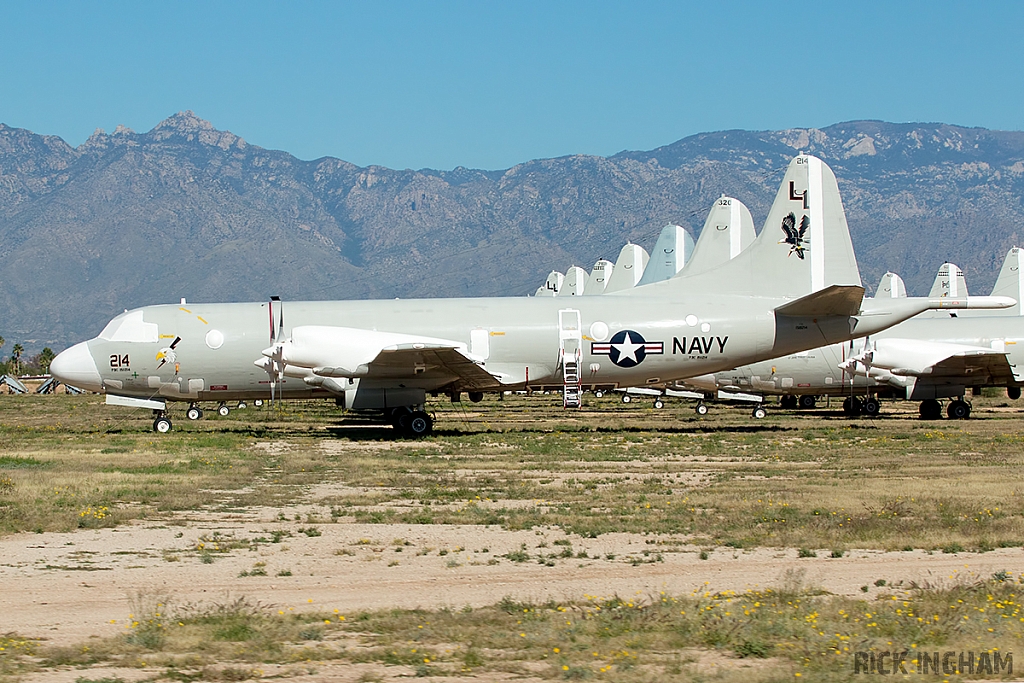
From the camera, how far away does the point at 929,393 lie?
44.1 metres

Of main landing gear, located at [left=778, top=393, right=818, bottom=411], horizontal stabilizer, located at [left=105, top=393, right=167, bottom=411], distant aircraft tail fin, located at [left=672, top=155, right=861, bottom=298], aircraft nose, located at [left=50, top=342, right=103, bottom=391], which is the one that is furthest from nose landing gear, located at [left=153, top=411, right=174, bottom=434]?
main landing gear, located at [left=778, top=393, right=818, bottom=411]

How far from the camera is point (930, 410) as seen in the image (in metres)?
44.5

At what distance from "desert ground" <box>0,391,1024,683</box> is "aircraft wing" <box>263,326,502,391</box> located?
4005 mm

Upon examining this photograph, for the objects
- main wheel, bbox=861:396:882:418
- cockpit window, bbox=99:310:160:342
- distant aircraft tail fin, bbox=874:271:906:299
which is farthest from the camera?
distant aircraft tail fin, bbox=874:271:906:299

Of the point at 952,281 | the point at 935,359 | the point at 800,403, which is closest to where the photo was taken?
the point at 935,359

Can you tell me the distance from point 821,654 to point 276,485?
14.0 metres

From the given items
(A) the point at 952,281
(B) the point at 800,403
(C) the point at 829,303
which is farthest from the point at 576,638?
(A) the point at 952,281

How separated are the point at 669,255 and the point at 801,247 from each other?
17011 mm

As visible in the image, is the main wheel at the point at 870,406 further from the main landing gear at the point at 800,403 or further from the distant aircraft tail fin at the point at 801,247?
the distant aircraft tail fin at the point at 801,247

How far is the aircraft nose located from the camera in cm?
3353

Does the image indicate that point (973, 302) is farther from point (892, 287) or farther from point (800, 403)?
point (892, 287)

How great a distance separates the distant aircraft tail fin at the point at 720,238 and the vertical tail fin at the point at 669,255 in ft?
26.2

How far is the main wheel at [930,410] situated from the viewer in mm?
44375

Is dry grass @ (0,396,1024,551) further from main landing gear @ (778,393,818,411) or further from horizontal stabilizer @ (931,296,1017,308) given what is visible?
main landing gear @ (778,393,818,411)
